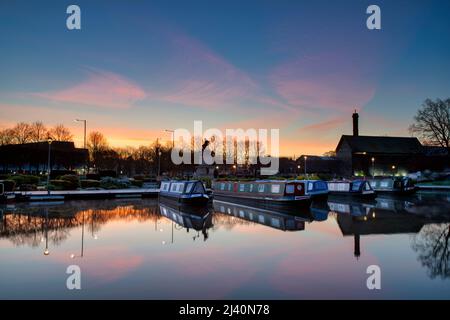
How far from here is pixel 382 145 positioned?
260 ft

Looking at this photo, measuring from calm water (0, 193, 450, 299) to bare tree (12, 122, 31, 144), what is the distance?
60412 millimetres

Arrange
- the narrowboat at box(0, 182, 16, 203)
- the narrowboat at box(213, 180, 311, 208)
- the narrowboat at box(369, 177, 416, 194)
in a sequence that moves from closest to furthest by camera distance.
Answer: the narrowboat at box(213, 180, 311, 208)
the narrowboat at box(0, 182, 16, 203)
the narrowboat at box(369, 177, 416, 194)

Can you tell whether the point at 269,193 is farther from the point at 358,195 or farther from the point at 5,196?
the point at 5,196

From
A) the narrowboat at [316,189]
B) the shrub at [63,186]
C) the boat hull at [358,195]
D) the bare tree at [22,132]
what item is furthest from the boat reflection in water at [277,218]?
the bare tree at [22,132]

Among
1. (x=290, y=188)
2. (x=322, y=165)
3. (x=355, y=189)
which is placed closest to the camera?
(x=290, y=188)

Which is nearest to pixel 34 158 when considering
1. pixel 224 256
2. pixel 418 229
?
pixel 224 256

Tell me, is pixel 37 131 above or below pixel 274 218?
above

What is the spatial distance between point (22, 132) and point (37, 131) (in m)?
2.87

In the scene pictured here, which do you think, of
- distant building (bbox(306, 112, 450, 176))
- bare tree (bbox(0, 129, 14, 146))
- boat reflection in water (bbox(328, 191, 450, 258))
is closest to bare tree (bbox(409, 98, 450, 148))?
distant building (bbox(306, 112, 450, 176))

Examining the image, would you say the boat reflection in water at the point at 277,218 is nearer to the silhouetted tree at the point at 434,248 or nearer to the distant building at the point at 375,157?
the silhouetted tree at the point at 434,248

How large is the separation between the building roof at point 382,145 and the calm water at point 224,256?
197 feet

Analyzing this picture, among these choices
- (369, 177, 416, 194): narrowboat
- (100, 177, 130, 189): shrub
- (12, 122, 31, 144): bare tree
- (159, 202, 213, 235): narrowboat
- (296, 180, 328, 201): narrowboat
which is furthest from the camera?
(12, 122, 31, 144): bare tree

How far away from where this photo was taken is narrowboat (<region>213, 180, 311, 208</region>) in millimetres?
23719

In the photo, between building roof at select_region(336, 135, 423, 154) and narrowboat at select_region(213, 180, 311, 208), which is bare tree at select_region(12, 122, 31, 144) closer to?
narrowboat at select_region(213, 180, 311, 208)
